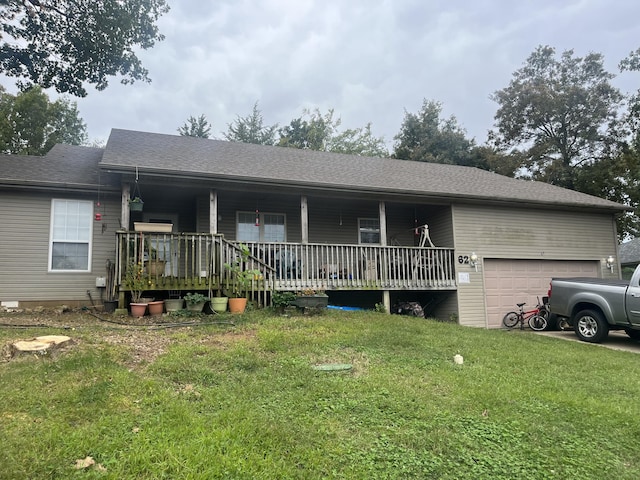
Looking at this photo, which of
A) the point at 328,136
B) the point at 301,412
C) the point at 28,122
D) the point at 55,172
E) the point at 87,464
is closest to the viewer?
the point at 87,464

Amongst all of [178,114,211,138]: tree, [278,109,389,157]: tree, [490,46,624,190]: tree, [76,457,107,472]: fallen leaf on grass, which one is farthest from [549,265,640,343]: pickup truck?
[178,114,211,138]: tree

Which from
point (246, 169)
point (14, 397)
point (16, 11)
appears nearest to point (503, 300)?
point (246, 169)

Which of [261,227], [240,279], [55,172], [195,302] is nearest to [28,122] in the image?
[55,172]

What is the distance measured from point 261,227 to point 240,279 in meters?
3.54

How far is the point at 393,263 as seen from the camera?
417 inches

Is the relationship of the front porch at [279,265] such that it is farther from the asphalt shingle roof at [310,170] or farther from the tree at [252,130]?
the tree at [252,130]

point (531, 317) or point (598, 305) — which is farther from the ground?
point (598, 305)

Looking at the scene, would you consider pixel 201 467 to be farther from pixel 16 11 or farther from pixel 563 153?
pixel 563 153

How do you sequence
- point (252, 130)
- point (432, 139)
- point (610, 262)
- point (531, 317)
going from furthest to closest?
point (252, 130) → point (432, 139) → point (610, 262) → point (531, 317)

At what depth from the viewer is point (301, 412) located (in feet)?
11.6

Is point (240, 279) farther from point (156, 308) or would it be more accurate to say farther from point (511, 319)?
point (511, 319)

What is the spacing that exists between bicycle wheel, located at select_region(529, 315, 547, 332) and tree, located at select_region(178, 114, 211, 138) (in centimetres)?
2450

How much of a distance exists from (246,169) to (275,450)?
26.9 ft

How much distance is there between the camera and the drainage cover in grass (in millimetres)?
4776
